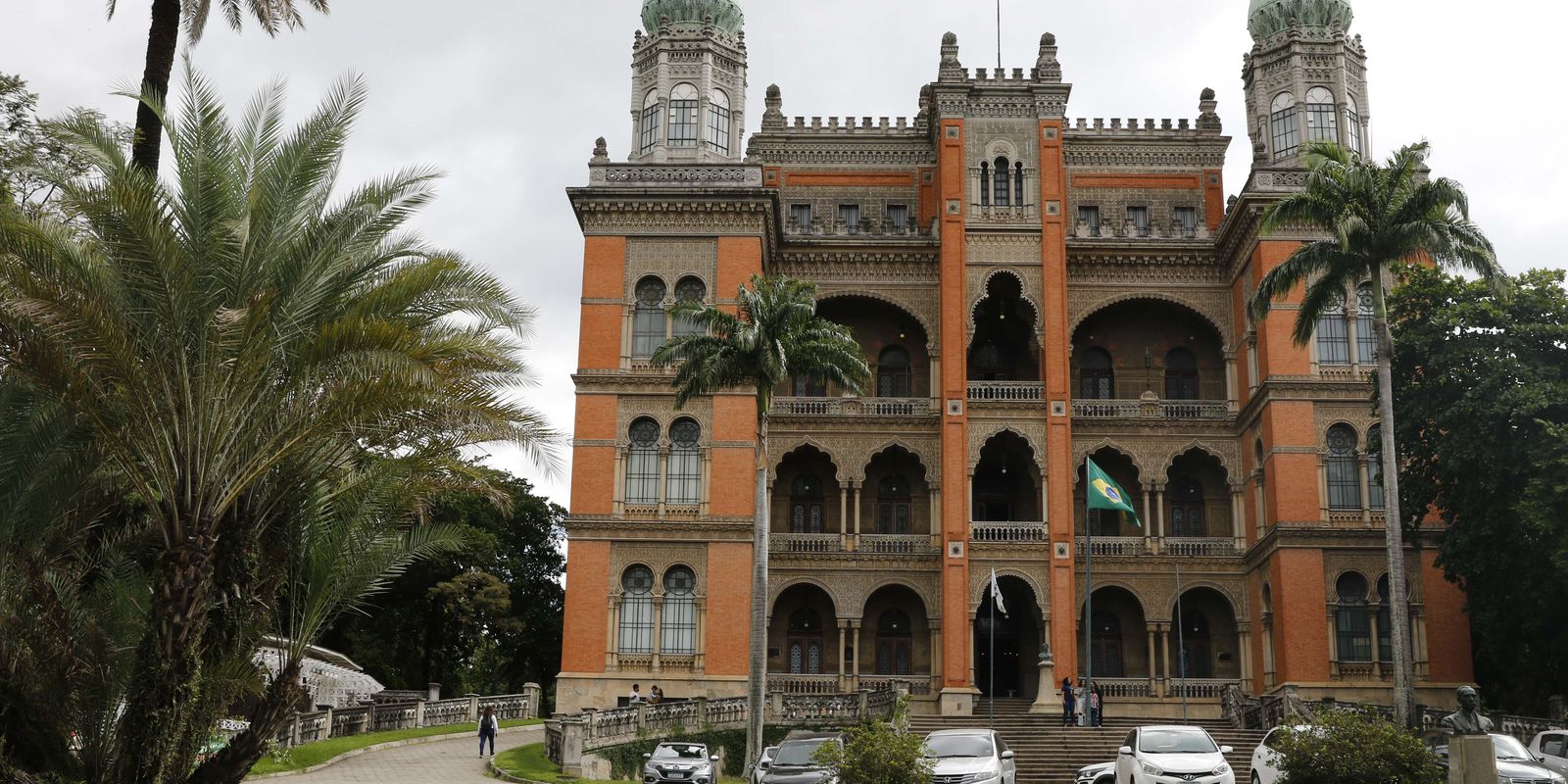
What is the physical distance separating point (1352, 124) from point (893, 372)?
1525cm

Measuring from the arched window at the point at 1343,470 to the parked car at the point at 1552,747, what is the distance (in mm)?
12764

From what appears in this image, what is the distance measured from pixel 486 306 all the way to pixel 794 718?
70.4ft

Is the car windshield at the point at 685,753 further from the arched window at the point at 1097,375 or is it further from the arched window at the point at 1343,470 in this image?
the arched window at the point at 1097,375

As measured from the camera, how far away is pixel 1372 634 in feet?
126

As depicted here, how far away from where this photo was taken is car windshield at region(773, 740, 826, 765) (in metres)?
24.9

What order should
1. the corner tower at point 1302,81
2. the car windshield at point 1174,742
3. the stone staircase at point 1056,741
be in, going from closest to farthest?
the car windshield at point 1174,742, the stone staircase at point 1056,741, the corner tower at point 1302,81

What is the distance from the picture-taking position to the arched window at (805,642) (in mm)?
43438

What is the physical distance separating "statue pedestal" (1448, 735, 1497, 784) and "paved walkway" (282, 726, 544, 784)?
18.6 m

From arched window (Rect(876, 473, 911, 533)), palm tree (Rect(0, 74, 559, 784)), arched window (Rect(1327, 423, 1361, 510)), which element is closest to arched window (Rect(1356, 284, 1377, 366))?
arched window (Rect(1327, 423, 1361, 510))

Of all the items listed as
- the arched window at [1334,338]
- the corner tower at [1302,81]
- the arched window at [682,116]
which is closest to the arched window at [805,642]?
the arched window at [682,116]

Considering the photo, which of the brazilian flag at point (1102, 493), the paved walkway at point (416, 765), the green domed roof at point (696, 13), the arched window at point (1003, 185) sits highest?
the green domed roof at point (696, 13)

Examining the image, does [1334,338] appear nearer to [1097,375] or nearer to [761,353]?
[1097,375]

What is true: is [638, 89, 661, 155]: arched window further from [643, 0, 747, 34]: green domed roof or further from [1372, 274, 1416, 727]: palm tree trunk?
[1372, 274, 1416, 727]: palm tree trunk

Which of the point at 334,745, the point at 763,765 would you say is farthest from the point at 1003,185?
the point at 334,745
